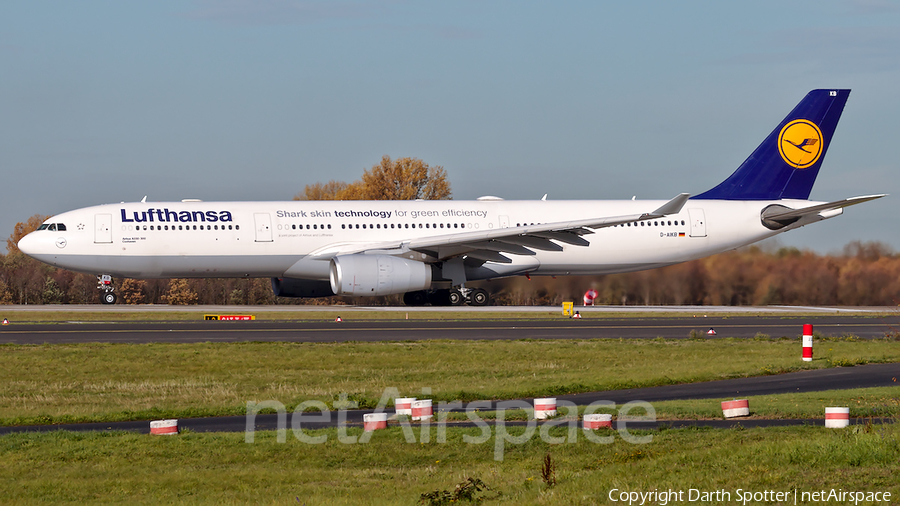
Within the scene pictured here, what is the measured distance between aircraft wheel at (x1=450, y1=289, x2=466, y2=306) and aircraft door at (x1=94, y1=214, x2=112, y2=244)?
12821mm

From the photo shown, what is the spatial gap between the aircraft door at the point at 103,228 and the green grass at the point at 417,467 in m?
24.3

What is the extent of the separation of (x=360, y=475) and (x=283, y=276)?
28.0 meters

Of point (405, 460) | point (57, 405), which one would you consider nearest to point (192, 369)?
point (57, 405)

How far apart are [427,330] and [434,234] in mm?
10399

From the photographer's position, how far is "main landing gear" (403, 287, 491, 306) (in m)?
37.8

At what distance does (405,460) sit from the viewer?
10.2m

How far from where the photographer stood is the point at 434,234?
36.9 m

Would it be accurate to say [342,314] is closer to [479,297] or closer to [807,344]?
[479,297]

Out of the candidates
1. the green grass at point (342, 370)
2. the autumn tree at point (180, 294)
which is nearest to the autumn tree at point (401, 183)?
the autumn tree at point (180, 294)

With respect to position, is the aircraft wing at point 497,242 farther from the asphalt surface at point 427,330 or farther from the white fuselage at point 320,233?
the asphalt surface at point 427,330

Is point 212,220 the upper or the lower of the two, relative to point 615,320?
upper

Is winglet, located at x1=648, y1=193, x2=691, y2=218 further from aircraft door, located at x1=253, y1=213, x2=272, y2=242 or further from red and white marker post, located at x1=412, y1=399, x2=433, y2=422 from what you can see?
red and white marker post, located at x1=412, y1=399, x2=433, y2=422

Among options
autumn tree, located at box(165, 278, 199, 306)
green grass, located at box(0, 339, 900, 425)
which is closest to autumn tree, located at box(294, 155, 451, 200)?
autumn tree, located at box(165, 278, 199, 306)

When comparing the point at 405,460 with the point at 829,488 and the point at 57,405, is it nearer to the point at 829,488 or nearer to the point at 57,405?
the point at 829,488
